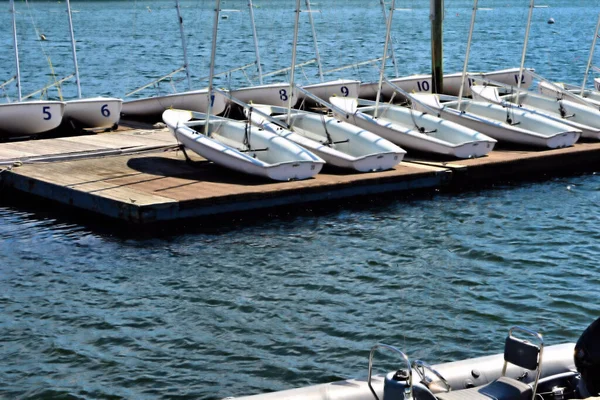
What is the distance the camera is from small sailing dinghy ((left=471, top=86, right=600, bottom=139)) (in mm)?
24562

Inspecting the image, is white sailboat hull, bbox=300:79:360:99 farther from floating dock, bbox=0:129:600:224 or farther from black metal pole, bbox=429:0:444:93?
floating dock, bbox=0:129:600:224

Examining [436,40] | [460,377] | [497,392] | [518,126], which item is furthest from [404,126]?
[497,392]

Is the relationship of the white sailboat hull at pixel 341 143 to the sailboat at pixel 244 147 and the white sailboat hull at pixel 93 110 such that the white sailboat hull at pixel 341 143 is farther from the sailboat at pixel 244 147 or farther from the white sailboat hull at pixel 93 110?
the white sailboat hull at pixel 93 110

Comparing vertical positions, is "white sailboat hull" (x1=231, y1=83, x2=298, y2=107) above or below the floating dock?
above

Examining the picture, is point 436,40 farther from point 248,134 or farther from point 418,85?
point 248,134

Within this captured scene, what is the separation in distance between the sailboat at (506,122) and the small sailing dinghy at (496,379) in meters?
13.2

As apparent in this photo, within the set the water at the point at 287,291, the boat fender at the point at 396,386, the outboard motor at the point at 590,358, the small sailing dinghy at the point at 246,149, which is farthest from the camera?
the small sailing dinghy at the point at 246,149

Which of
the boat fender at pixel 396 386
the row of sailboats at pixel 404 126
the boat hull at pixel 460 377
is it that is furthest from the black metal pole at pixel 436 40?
the boat fender at pixel 396 386

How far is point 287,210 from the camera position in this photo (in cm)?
1941

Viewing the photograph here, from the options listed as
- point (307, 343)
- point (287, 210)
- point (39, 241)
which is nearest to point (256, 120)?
point (287, 210)

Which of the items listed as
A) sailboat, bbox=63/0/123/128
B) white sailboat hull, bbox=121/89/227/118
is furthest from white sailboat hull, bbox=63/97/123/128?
white sailboat hull, bbox=121/89/227/118

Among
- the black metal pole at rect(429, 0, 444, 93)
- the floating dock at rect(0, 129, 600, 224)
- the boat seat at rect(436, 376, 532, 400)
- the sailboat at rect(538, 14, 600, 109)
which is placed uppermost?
the black metal pole at rect(429, 0, 444, 93)

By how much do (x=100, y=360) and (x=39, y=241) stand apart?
5.45m

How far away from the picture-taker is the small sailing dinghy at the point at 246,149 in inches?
771
